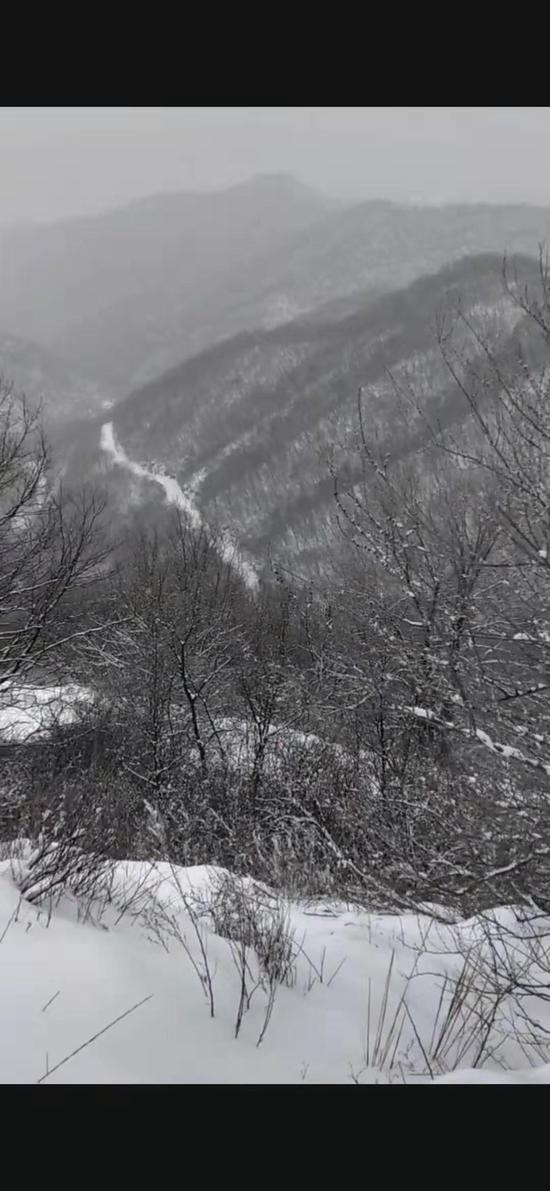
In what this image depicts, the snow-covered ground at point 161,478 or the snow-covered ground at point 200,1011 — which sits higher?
the snow-covered ground at point 161,478

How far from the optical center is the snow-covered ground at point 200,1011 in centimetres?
238

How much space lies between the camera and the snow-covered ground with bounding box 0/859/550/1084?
7.81 feet

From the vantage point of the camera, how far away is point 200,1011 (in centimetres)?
285

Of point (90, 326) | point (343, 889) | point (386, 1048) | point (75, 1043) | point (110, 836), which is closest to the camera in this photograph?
point (75, 1043)

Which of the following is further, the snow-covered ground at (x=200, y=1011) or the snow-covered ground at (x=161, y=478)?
the snow-covered ground at (x=161, y=478)

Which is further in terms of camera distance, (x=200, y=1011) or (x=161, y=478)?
(x=161, y=478)

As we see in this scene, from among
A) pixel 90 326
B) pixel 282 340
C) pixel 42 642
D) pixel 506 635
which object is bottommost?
pixel 506 635

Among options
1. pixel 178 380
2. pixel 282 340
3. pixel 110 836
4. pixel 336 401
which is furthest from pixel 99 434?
pixel 110 836

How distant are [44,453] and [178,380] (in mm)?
81950

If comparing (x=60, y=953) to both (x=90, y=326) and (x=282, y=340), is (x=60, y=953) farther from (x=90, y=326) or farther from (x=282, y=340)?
(x=90, y=326)

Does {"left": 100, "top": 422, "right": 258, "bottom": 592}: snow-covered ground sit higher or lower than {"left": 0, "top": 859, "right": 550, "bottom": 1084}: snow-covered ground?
higher

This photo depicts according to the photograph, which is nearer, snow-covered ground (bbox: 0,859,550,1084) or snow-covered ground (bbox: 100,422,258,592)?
snow-covered ground (bbox: 0,859,550,1084)

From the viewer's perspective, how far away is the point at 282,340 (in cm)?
8538

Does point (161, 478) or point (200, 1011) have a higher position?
point (161, 478)
